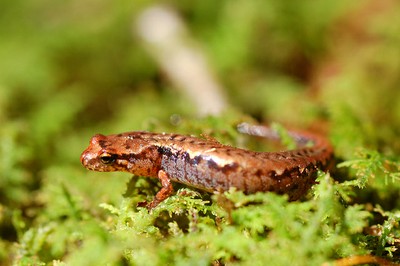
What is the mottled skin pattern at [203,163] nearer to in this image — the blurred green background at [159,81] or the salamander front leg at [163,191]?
the salamander front leg at [163,191]

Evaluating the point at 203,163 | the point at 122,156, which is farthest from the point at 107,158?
the point at 203,163

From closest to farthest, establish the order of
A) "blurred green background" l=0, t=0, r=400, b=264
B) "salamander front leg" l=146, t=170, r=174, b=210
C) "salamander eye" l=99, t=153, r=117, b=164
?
"salamander front leg" l=146, t=170, r=174, b=210 < "salamander eye" l=99, t=153, r=117, b=164 < "blurred green background" l=0, t=0, r=400, b=264

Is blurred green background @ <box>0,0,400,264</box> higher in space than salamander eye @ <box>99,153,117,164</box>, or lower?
higher

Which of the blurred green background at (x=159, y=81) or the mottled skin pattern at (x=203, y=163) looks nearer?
the mottled skin pattern at (x=203, y=163)

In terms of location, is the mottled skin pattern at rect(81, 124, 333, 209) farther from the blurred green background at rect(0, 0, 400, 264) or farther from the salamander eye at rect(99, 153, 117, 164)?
the blurred green background at rect(0, 0, 400, 264)

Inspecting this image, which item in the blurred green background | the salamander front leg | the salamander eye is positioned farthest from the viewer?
the blurred green background

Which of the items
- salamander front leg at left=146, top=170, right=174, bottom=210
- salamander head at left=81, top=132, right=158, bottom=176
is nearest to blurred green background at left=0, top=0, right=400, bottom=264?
salamander head at left=81, top=132, right=158, bottom=176

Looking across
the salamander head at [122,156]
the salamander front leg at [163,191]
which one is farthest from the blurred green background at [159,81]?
the salamander front leg at [163,191]
